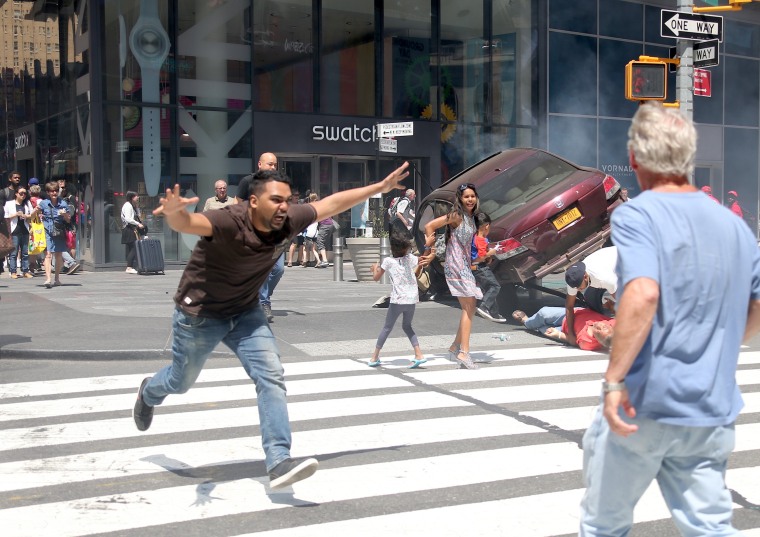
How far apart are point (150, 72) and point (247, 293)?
704 inches

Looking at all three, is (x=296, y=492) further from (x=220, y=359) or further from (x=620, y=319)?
(x=220, y=359)

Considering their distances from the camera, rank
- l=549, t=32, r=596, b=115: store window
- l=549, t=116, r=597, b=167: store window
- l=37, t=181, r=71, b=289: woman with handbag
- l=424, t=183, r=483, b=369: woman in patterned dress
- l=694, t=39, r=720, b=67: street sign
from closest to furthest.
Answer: l=424, t=183, r=483, b=369: woman in patterned dress
l=694, t=39, r=720, b=67: street sign
l=37, t=181, r=71, b=289: woman with handbag
l=549, t=32, r=596, b=115: store window
l=549, t=116, r=597, b=167: store window

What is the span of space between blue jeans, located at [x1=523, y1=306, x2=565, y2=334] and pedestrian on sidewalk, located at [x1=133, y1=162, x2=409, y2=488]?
6486 millimetres

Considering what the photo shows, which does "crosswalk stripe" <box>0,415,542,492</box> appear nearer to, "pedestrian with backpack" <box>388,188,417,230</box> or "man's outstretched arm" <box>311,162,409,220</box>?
"man's outstretched arm" <box>311,162,409,220</box>

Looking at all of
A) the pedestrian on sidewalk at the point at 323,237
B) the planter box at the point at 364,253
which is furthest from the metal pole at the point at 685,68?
the pedestrian on sidewalk at the point at 323,237

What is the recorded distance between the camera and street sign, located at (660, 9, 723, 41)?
12.2 m

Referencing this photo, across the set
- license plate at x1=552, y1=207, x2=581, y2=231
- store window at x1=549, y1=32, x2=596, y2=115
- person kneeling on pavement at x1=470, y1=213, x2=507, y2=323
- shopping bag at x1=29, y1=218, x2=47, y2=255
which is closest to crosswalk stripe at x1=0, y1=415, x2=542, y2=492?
person kneeling on pavement at x1=470, y1=213, x2=507, y2=323

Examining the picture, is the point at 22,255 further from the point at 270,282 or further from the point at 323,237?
the point at 270,282

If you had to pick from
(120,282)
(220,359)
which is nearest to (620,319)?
(220,359)

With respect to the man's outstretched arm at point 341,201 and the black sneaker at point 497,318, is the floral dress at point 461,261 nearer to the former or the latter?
the black sneaker at point 497,318

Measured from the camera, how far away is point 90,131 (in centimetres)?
2184

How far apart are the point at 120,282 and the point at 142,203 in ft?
12.0

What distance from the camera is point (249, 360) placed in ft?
17.9

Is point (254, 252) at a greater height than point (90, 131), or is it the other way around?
point (90, 131)
